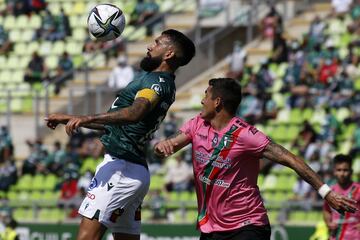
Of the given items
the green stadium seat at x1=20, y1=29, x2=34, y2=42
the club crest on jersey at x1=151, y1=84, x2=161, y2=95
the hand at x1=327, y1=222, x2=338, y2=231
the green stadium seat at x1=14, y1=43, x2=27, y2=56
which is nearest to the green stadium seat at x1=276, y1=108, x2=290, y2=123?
the hand at x1=327, y1=222, x2=338, y2=231

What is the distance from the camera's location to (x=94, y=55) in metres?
27.7

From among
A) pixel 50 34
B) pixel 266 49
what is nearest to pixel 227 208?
A: pixel 266 49

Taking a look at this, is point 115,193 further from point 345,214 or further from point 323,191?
point 345,214

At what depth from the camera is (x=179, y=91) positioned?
2727cm

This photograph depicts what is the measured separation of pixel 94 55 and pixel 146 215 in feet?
25.9

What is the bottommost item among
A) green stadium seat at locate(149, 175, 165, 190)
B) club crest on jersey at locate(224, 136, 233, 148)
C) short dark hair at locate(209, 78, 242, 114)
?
club crest on jersey at locate(224, 136, 233, 148)

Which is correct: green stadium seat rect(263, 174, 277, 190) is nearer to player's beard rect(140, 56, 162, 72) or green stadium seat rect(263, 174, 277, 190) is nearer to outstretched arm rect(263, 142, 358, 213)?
player's beard rect(140, 56, 162, 72)

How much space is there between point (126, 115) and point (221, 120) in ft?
2.60

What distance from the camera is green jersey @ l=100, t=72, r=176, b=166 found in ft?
33.8

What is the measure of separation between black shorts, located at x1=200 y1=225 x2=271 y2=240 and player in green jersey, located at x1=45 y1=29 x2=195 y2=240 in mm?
1010

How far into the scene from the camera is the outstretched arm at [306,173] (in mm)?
9164

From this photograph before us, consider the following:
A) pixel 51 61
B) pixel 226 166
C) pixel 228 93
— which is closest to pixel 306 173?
pixel 226 166

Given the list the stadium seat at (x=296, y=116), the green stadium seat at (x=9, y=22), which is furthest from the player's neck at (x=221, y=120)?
the green stadium seat at (x=9, y=22)

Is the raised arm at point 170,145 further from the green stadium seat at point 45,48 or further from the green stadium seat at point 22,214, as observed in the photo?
the green stadium seat at point 45,48
